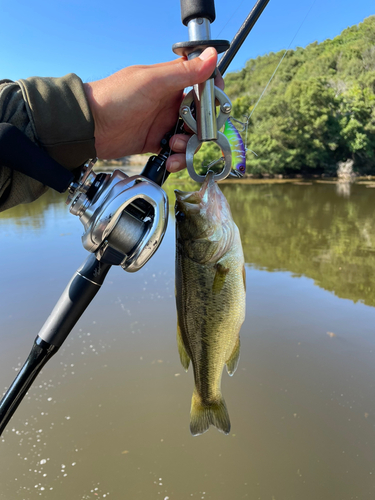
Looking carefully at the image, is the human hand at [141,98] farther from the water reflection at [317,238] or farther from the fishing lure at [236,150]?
the water reflection at [317,238]

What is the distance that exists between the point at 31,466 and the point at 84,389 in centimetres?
77

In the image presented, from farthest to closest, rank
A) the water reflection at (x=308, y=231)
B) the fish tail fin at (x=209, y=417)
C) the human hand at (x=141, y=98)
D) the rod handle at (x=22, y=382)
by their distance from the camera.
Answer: the water reflection at (x=308, y=231), the fish tail fin at (x=209, y=417), the human hand at (x=141, y=98), the rod handle at (x=22, y=382)

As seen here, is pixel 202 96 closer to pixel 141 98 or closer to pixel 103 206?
pixel 141 98

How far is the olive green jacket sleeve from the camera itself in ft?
3.99

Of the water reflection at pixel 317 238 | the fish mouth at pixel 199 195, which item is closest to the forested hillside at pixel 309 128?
the water reflection at pixel 317 238

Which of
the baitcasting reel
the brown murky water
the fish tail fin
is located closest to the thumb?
the baitcasting reel

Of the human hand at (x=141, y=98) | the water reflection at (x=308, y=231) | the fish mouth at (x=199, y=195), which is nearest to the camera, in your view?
the human hand at (x=141, y=98)

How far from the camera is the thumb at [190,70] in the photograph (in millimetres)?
1227

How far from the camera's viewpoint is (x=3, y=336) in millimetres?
4051

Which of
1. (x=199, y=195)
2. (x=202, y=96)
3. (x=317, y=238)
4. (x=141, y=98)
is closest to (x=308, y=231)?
(x=317, y=238)

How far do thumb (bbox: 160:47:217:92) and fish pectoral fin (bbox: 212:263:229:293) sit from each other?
0.68 m

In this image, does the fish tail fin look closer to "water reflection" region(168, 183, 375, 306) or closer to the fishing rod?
the fishing rod

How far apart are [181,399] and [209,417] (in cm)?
155

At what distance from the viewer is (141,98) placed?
1.50 m
